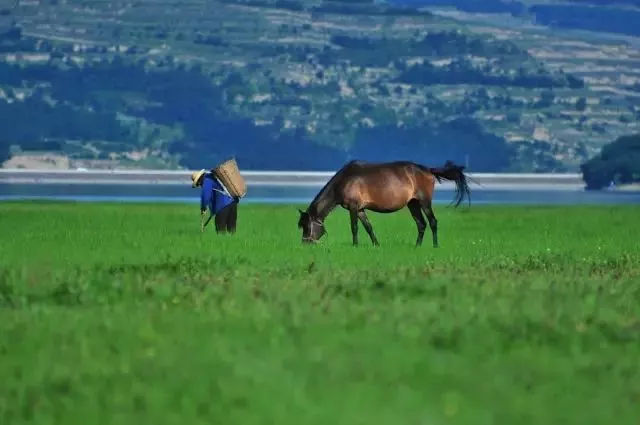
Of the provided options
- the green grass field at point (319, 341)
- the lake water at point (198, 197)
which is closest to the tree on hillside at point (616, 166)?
the lake water at point (198, 197)

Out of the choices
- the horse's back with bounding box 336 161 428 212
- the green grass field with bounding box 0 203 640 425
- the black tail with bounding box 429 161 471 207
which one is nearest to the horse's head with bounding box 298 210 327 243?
the horse's back with bounding box 336 161 428 212

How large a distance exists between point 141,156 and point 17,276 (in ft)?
576

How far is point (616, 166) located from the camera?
149 m

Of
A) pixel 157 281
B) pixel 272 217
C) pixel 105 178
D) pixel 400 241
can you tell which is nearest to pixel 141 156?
pixel 105 178

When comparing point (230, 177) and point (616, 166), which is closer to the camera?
point (230, 177)

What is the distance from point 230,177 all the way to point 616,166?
381 ft

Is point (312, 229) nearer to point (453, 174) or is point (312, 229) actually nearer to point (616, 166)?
point (453, 174)

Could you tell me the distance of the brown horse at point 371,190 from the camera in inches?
1211

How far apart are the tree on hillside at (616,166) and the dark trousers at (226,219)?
11182cm

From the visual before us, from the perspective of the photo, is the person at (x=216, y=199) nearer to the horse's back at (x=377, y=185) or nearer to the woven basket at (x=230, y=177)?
the woven basket at (x=230, y=177)

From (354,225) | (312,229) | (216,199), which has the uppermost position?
(354,225)

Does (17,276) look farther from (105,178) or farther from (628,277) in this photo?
(105,178)

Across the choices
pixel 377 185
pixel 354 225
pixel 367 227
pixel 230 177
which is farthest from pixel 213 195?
pixel 367 227

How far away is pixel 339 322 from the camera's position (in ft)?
53.6
